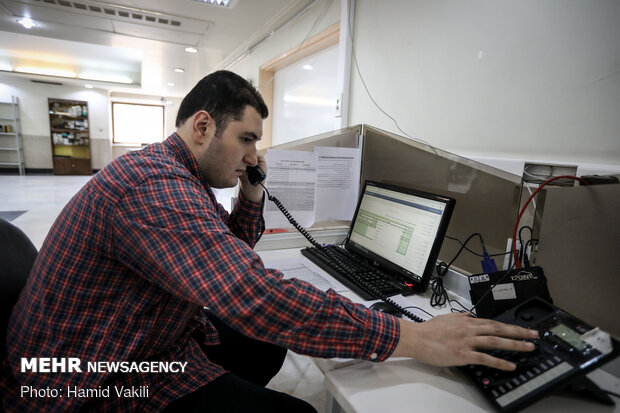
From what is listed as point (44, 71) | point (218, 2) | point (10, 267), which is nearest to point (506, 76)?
point (10, 267)

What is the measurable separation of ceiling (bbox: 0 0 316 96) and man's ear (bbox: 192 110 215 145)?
2.53m

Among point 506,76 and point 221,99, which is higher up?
point 506,76

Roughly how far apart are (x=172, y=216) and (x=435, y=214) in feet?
2.48

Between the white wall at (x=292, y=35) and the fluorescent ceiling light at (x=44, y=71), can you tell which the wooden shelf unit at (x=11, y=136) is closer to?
the fluorescent ceiling light at (x=44, y=71)

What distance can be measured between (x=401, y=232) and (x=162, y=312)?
763 mm

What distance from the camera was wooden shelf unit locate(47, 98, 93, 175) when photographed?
969cm

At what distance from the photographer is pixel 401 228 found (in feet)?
3.76

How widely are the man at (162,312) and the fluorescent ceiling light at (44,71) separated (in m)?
10.5

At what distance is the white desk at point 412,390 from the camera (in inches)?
22.2

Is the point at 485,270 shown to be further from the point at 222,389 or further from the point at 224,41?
the point at 224,41

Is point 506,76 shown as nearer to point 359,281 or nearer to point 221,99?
point 359,281

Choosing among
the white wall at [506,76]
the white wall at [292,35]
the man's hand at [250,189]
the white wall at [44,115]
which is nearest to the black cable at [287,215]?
the man's hand at [250,189]

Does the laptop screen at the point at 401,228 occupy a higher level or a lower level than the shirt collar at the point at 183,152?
lower

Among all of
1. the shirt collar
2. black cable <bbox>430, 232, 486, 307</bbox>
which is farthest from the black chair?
black cable <bbox>430, 232, 486, 307</bbox>
